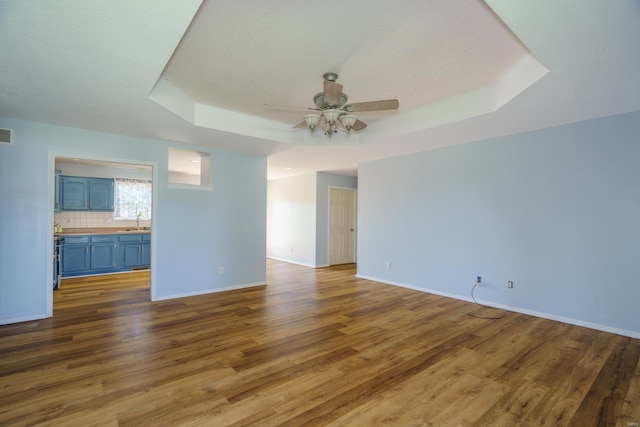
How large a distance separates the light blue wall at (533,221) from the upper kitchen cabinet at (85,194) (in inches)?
248

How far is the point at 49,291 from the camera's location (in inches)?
146

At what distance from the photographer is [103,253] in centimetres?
619

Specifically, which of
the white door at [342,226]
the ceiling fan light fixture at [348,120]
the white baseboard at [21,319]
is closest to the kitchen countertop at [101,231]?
the white baseboard at [21,319]

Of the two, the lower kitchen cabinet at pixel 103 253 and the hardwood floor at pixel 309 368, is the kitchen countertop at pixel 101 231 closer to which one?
the lower kitchen cabinet at pixel 103 253

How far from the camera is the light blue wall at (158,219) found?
3506mm

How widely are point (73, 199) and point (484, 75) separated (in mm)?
7758

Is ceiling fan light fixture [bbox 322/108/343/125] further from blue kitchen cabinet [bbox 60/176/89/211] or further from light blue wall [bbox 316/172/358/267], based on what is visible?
blue kitchen cabinet [bbox 60/176/89/211]

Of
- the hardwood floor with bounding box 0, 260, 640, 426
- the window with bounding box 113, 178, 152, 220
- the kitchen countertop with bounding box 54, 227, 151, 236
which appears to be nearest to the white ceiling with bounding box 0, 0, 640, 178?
Answer: the hardwood floor with bounding box 0, 260, 640, 426

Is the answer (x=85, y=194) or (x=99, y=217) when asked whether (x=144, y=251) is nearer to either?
(x=99, y=217)

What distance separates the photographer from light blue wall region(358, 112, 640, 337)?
329cm

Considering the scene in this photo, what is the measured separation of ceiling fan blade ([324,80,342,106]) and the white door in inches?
201

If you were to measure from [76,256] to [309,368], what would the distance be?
595 centimetres

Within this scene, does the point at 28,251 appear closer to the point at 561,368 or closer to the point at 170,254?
the point at 170,254

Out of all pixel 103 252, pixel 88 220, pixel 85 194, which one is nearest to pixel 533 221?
pixel 103 252
